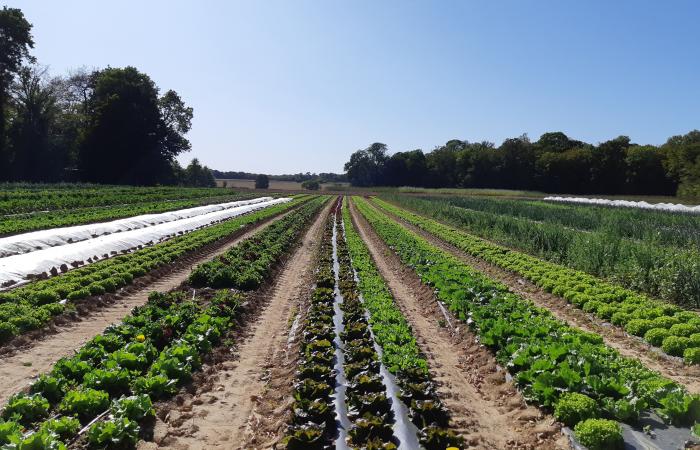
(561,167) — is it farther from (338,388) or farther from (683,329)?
(338,388)

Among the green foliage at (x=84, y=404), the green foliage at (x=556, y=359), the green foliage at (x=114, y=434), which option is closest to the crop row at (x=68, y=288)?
the green foliage at (x=84, y=404)

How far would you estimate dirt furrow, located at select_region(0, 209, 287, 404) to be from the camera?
7220mm

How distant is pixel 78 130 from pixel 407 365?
81.6 metres

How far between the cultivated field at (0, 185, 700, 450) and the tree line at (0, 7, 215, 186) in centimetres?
5408

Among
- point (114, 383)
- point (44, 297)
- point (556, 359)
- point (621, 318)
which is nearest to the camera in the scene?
point (114, 383)

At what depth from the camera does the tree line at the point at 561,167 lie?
2712 inches

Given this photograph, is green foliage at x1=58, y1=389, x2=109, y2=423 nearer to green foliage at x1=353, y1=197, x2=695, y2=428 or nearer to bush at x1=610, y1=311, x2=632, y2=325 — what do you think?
green foliage at x1=353, y1=197, x2=695, y2=428

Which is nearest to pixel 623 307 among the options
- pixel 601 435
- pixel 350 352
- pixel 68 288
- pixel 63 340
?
pixel 601 435

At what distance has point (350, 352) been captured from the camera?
8.27 meters

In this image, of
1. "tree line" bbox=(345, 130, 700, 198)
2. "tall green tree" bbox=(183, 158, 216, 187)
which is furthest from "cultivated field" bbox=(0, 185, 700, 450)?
"tall green tree" bbox=(183, 158, 216, 187)

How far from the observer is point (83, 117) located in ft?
252

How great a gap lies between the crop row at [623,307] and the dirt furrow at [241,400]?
6645mm

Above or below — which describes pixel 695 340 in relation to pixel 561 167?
below

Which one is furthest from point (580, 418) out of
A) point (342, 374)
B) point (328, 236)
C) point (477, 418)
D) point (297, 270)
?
point (328, 236)
